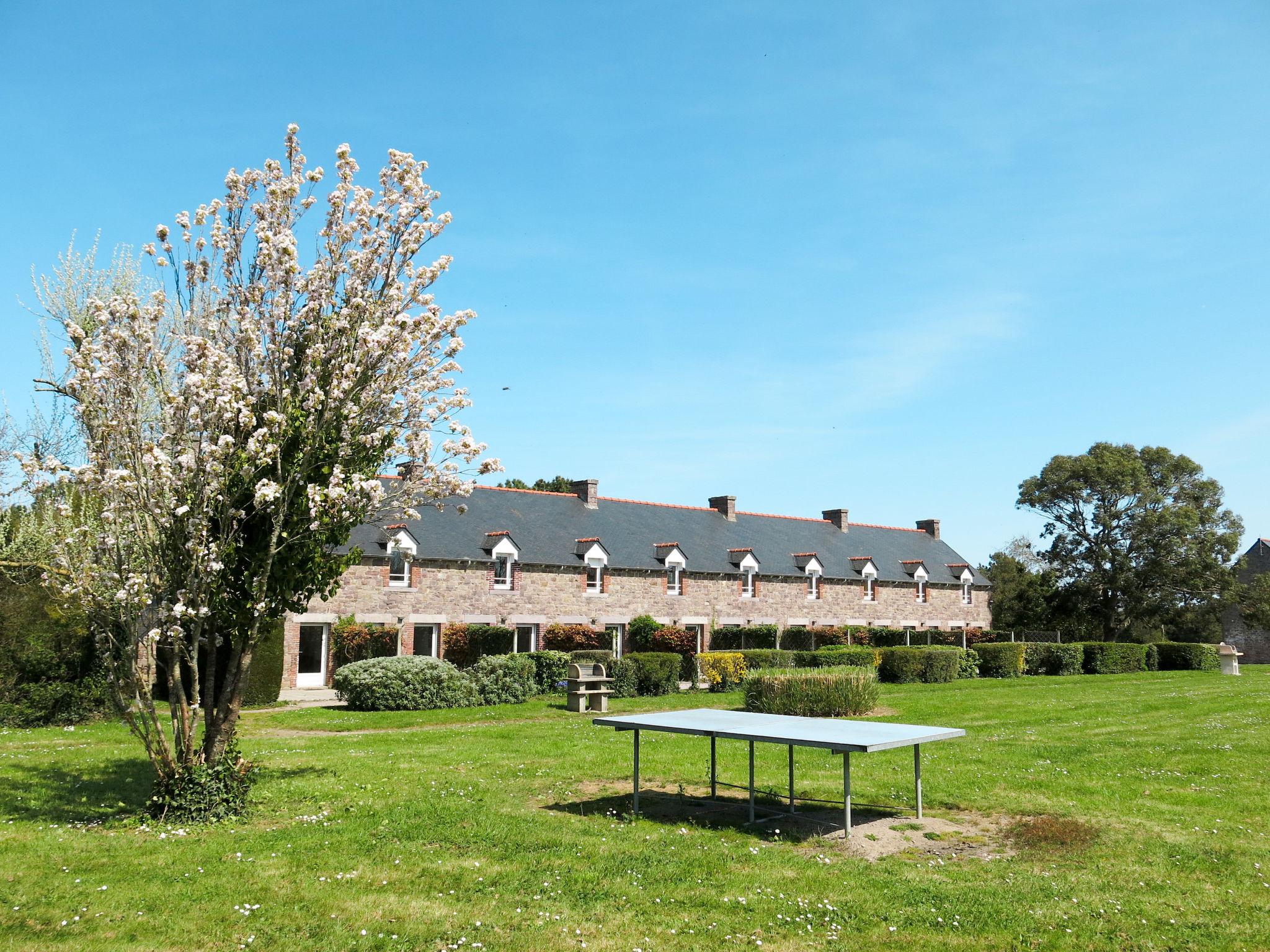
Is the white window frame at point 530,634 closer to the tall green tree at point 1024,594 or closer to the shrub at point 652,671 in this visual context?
the shrub at point 652,671

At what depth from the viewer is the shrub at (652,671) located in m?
27.4

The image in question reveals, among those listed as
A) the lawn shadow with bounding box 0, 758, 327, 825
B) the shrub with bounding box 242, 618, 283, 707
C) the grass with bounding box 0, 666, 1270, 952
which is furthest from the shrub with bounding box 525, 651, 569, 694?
the lawn shadow with bounding box 0, 758, 327, 825

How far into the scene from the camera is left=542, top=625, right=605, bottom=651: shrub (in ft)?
107

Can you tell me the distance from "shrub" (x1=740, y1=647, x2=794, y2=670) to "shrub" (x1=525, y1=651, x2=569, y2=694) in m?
6.34

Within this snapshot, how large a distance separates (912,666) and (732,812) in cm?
2375

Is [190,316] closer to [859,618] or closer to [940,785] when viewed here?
[940,785]

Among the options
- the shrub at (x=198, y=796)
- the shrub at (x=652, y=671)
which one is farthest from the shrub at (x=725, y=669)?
the shrub at (x=198, y=796)

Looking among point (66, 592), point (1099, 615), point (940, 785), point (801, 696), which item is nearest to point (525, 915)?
point (66, 592)

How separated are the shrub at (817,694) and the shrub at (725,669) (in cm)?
758

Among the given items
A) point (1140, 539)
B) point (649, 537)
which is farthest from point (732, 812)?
point (1140, 539)

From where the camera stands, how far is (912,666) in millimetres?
32906

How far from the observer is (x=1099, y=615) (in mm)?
56656

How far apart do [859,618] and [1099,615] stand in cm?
2102

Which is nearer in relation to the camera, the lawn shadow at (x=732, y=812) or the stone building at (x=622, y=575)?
the lawn shadow at (x=732, y=812)
